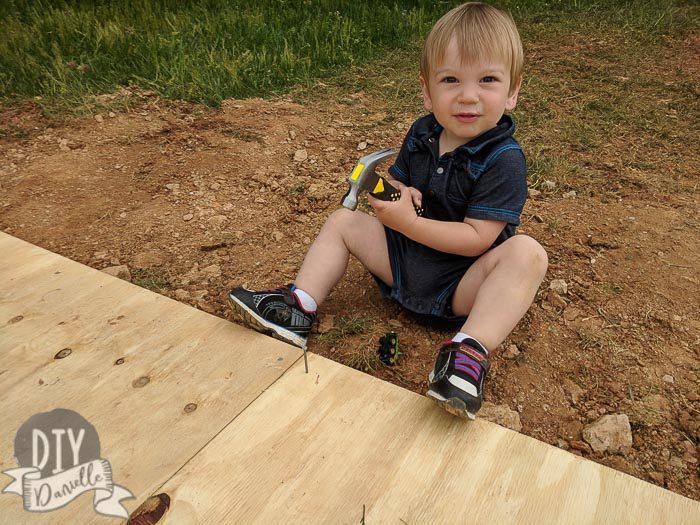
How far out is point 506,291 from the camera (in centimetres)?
158

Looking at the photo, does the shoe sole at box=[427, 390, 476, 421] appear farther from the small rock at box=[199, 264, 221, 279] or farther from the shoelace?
the small rock at box=[199, 264, 221, 279]

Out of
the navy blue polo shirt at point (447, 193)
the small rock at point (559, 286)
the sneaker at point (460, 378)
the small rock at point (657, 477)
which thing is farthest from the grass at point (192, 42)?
the small rock at point (657, 477)

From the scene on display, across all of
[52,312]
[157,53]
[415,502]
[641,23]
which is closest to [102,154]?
[157,53]

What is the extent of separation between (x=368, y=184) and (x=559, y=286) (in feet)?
3.01

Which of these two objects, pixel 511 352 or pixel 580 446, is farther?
pixel 511 352

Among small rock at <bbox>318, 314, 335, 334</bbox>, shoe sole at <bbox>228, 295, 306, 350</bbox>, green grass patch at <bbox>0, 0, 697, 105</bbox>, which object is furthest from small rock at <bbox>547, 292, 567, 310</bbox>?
green grass patch at <bbox>0, 0, 697, 105</bbox>

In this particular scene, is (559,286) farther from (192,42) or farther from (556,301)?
(192,42)

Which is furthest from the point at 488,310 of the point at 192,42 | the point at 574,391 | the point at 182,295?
the point at 192,42

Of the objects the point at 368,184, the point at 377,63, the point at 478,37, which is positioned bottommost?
the point at 377,63

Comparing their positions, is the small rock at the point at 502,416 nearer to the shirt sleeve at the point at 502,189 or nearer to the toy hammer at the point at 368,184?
the shirt sleeve at the point at 502,189

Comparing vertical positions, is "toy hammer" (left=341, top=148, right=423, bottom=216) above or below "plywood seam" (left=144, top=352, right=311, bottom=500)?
above

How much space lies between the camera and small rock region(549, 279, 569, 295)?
2.08 meters

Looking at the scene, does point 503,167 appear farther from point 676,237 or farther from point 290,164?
point 290,164

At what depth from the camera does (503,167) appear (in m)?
1.63
